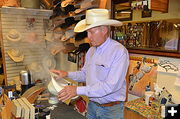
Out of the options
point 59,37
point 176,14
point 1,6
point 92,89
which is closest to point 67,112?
point 92,89

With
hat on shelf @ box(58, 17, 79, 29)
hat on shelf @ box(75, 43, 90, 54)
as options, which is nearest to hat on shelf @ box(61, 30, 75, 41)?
hat on shelf @ box(58, 17, 79, 29)

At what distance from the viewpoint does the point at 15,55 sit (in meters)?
3.36

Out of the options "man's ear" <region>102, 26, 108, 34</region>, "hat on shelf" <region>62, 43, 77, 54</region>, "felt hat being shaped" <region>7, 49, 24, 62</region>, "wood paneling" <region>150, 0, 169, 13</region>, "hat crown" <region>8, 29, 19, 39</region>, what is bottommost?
"felt hat being shaped" <region>7, 49, 24, 62</region>

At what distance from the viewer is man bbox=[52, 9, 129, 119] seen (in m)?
1.36

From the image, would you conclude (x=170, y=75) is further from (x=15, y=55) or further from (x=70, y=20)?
(x=15, y=55)

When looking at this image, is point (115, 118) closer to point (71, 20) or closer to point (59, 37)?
point (71, 20)

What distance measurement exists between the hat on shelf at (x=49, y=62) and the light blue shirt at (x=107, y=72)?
1992 mm

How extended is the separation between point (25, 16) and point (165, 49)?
10.1ft

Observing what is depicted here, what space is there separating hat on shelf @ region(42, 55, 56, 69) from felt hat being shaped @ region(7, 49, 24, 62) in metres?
0.49

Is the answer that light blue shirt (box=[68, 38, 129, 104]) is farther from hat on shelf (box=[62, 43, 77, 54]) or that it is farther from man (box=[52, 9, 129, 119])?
hat on shelf (box=[62, 43, 77, 54])

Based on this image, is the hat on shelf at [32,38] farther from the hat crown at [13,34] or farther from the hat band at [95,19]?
the hat band at [95,19]

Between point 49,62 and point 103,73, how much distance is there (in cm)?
234

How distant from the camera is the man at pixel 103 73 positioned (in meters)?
1.36

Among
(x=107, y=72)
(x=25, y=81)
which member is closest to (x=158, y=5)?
(x=107, y=72)
